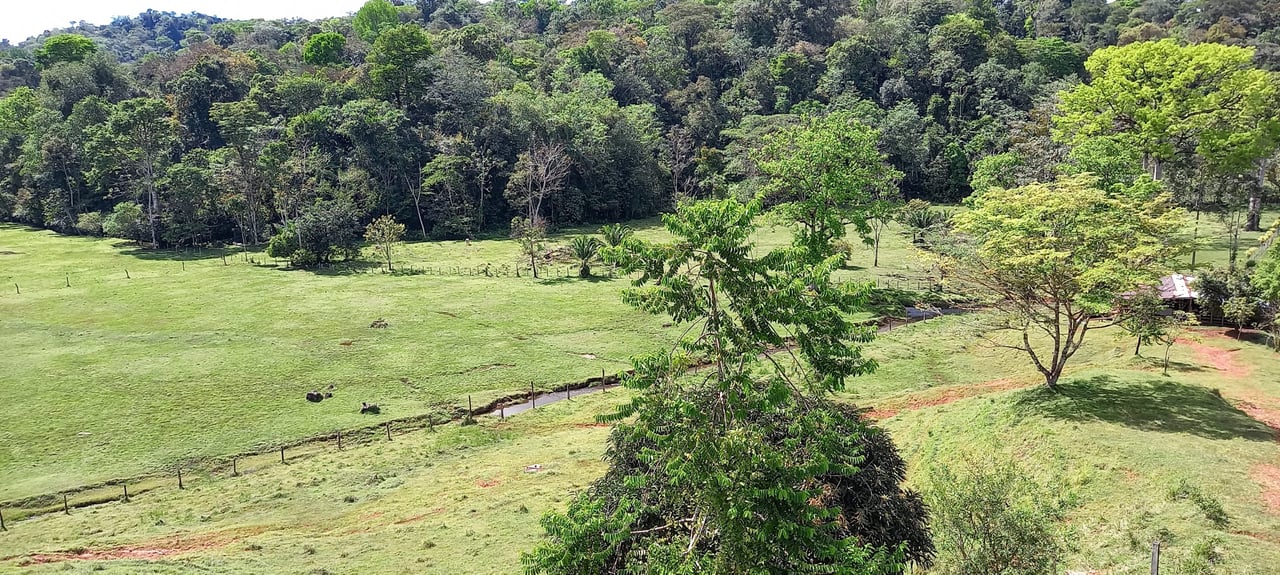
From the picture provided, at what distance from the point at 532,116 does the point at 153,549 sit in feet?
225

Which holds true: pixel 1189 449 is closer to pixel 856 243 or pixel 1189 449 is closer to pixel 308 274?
pixel 856 243

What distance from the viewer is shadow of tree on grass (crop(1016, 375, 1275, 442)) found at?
25.3m

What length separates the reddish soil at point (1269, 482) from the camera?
20.2m

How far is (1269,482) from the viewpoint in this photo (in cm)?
2141

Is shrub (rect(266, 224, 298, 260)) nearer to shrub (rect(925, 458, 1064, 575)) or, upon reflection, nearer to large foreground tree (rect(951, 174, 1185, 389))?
large foreground tree (rect(951, 174, 1185, 389))

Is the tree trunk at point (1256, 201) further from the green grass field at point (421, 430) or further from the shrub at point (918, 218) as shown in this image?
the green grass field at point (421, 430)

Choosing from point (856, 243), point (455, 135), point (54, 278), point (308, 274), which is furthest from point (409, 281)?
point (856, 243)

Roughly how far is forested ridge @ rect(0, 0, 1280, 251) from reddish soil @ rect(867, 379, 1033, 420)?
29.9 metres

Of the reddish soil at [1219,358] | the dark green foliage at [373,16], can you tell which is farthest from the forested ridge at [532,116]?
the dark green foliage at [373,16]

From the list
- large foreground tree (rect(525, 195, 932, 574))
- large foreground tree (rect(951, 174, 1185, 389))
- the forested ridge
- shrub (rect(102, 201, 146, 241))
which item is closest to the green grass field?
large foreground tree (rect(951, 174, 1185, 389))

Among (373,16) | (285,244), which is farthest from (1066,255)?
(373,16)

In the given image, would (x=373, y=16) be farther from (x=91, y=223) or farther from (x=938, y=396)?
(x=938, y=396)

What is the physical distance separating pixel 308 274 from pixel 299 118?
2803cm

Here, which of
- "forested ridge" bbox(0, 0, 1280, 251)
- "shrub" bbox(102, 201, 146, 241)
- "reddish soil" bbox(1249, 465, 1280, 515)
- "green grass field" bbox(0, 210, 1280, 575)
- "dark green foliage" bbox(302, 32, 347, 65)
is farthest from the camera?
"dark green foliage" bbox(302, 32, 347, 65)
